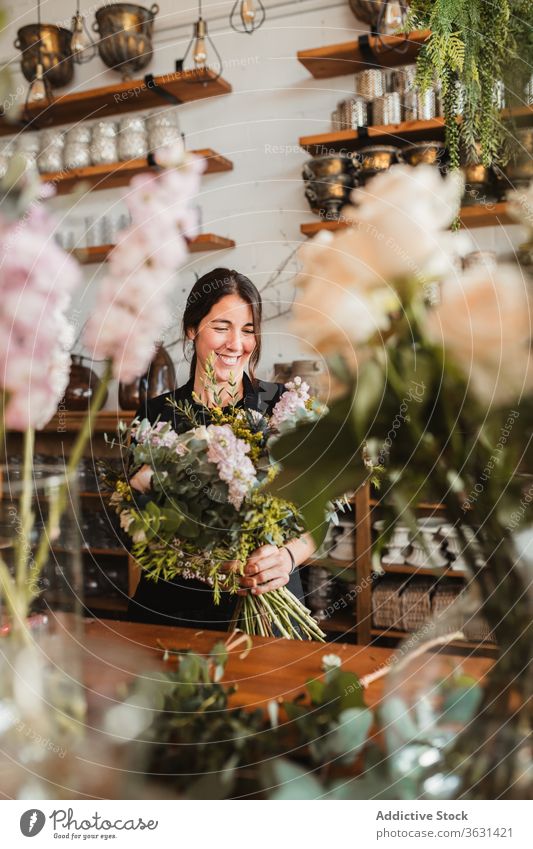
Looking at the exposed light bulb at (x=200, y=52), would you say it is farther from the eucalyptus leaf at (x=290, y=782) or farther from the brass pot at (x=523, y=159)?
the eucalyptus leaf at (x=290, y=782)

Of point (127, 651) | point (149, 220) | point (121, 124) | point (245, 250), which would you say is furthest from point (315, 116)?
point (127, 651)

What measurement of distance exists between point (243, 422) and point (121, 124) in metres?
1.43

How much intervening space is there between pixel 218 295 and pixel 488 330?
0.27 metres

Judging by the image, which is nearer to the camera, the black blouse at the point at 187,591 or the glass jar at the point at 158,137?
the black blouse at the point at 187,591

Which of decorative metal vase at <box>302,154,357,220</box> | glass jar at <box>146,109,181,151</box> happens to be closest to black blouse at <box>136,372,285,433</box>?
decorative metal vase at <box>302,154,357,220</box>

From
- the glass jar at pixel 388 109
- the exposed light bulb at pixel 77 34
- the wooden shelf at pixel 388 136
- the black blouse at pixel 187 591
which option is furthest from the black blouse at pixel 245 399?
the glass jar at pixel 388 109

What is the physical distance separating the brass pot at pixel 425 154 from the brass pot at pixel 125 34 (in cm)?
75

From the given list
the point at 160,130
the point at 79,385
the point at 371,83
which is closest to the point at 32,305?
the point at 79,385

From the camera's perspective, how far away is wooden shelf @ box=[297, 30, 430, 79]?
1.60 meters

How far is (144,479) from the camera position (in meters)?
0.53

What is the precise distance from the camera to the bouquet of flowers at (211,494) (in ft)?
1.67

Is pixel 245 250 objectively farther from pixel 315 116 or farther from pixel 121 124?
pixel 315 116

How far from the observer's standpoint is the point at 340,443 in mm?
314
